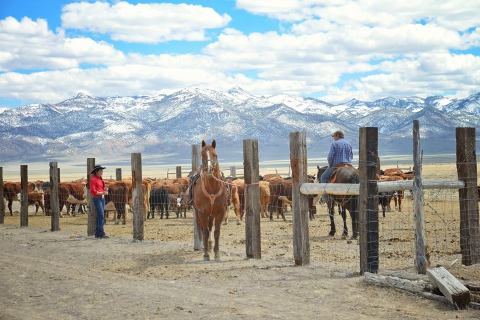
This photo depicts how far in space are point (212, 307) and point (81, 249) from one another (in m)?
7.67

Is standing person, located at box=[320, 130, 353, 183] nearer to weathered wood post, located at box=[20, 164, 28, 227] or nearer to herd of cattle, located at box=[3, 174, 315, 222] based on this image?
herd of cattle, located at box=[3, 174, 315, 222]

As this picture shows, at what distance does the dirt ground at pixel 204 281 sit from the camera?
26.8 feet

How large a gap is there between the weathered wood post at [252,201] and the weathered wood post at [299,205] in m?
1.19

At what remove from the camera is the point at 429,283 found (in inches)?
344

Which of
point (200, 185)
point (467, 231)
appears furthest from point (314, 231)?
point (467, 231)

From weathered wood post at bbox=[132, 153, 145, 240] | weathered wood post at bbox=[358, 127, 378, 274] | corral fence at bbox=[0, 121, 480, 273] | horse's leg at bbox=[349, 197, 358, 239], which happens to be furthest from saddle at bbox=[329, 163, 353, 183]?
weathered wood post at bbox=[358, 127, 378, 274]

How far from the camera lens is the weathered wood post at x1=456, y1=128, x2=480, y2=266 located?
10945 millimetres

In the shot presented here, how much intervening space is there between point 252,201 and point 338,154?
4.70 m

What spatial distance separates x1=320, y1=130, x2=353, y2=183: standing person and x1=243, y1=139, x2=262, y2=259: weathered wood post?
434 cm

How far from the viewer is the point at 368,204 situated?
10047 mm

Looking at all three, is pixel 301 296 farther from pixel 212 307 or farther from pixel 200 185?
pixel 200 185

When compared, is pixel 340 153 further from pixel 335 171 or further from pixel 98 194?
pixel 98 194

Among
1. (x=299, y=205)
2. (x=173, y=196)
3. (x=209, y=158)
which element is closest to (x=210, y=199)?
(x=209, y=158)

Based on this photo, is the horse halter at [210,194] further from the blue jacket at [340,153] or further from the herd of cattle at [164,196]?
the herd of cattle at [164,196]
